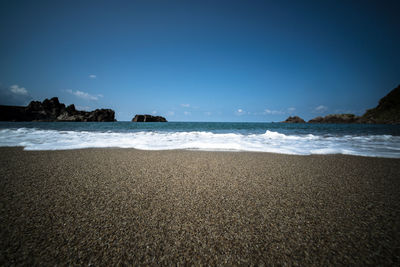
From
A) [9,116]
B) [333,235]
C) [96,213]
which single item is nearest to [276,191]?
[333,235]

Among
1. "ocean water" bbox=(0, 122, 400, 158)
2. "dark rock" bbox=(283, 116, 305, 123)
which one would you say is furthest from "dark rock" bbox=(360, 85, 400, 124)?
"ocean water" bbox=(0, 122, 400, 158)

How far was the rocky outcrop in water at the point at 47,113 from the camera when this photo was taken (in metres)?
47.2

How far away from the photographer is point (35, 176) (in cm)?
227

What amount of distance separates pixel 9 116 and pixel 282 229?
75.5 meters

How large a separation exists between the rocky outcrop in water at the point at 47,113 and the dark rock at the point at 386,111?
92650mm

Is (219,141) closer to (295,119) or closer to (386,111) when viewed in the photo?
(386,111)

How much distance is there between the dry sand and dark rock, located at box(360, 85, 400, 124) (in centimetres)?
6441

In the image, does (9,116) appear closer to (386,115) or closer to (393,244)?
(393,244)

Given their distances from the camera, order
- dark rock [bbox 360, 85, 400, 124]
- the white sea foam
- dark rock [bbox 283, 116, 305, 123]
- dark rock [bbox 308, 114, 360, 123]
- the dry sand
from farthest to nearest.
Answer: dark rock [bbox 283, 116, 305, 123] < dark rock [bbox 308, 114, 360, 123] < dark rock [bbox 360, 85, 400, 124] < the white sea foam < the dry sand

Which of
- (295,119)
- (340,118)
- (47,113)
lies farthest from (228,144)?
(295,119)

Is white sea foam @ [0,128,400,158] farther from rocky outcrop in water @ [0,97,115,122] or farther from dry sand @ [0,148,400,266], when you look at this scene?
rocky outcrop in water @ [0,97,115,122]

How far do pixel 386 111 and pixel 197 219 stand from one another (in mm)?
74120

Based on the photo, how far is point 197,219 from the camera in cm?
131

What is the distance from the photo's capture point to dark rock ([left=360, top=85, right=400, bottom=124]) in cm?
4294
